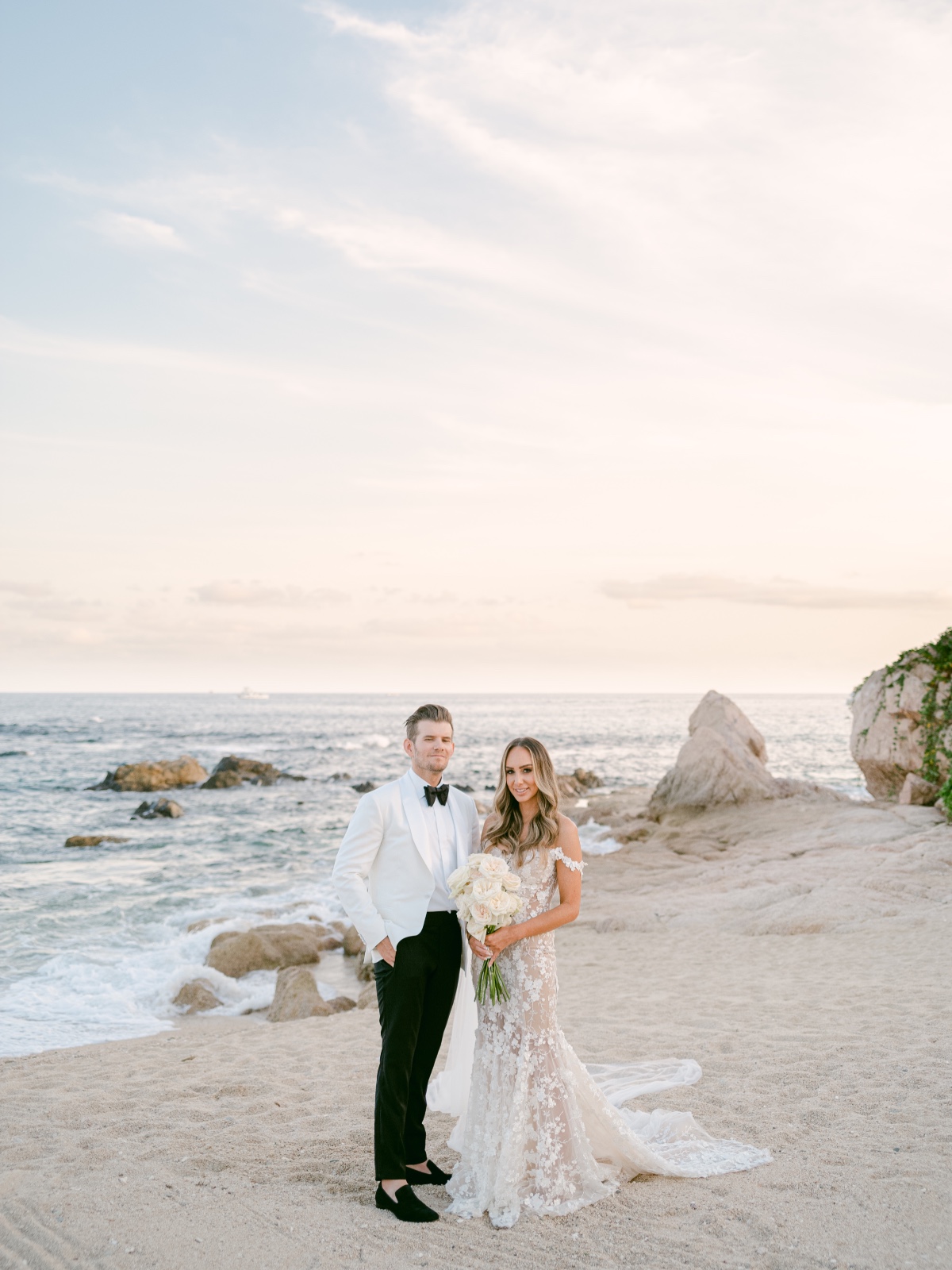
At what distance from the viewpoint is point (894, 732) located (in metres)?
18.1

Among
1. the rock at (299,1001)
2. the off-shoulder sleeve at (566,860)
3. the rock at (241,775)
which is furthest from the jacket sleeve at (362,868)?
the rock at (241,775)

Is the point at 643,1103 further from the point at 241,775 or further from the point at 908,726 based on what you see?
the point at 241,775

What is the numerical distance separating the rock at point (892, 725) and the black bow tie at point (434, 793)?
14.9 m

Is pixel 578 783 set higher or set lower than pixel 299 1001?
lower

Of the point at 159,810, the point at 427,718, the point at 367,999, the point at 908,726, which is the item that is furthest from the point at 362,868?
the point at 159,810

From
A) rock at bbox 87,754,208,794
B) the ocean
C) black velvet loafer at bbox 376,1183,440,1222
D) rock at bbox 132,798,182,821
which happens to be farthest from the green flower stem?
rock at bbox 87,754,208,794

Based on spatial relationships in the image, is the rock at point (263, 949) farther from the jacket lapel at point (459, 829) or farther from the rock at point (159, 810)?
the rock at point (159, 810)

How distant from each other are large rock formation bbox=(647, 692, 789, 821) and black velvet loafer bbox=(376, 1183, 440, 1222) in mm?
17091

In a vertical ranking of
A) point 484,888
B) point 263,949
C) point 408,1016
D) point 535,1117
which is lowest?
point 263,949

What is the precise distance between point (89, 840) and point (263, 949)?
40.4 ft

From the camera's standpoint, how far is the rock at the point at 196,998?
1057cm

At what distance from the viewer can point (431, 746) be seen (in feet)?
14.9

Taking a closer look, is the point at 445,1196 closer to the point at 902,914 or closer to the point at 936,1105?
the point at 936,1105

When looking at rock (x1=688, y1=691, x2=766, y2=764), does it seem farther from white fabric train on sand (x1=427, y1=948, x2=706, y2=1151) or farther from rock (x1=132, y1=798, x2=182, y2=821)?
white fabric train on sand (x1=427, y1=948, x2=706, y2=1151)
